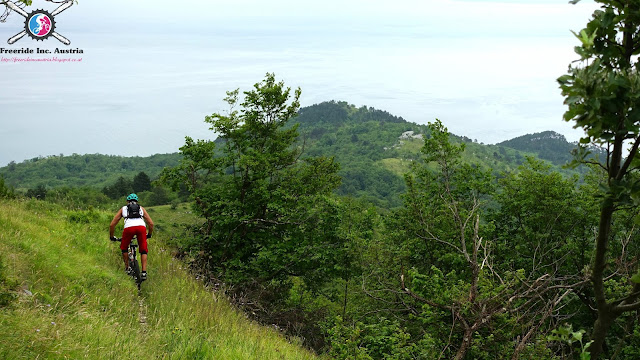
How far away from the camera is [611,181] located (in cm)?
260

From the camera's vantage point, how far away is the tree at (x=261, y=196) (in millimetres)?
18844

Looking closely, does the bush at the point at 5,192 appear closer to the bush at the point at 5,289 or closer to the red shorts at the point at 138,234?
the red shorts at the point at 138,234

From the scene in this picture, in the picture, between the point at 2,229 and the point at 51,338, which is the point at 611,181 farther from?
the point at 2,229

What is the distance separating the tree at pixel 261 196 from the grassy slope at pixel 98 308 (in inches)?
287

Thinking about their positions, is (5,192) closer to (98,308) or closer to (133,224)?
(133,224)

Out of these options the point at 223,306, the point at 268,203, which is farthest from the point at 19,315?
the point at 268,203

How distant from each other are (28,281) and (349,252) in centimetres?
1345

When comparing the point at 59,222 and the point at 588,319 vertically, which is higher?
the point at 59,222

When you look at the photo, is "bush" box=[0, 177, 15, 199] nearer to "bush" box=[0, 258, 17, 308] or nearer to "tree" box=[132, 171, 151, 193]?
"bush" box=[0, 258, 17, 308]

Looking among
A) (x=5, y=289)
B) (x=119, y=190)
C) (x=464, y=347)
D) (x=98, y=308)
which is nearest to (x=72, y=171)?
(x=119, y=190)

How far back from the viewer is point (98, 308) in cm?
698

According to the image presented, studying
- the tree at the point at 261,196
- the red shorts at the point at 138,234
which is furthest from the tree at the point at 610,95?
the tree at the point at 261,196

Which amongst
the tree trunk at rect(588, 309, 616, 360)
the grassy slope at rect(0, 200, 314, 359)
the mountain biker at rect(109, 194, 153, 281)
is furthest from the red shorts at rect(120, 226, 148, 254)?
the tree trunk at rect(588, 309, 616, 360)

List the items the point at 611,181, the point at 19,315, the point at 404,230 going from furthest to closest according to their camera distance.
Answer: the point at 404,230, the point at 19,315, the point at 611,181
